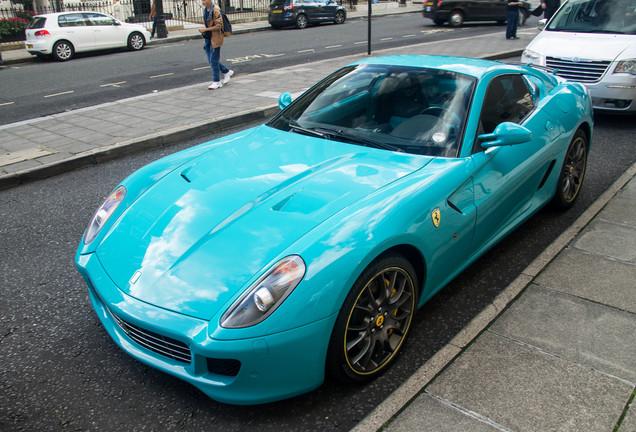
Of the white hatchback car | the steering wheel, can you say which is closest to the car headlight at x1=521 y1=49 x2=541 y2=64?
the steering wheel

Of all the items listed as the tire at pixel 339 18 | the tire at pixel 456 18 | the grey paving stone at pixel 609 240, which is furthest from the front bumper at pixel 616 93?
the tire at pixel 339 18

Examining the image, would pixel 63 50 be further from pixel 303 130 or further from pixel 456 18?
pixel 303 130

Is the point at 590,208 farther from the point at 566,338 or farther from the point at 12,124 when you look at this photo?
the point at 12,124

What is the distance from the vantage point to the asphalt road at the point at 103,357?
8.43 feet

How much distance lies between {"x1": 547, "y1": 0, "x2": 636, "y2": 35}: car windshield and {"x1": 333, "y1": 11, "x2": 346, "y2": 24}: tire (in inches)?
694

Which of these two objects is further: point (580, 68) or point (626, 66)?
point (580, 68)

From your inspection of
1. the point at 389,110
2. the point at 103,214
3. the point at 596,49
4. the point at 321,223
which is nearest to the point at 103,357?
the point at 103,214

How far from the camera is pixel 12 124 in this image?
8.45 metres

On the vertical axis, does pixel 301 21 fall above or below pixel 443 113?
above

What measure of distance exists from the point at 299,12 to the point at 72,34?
10.1 metres

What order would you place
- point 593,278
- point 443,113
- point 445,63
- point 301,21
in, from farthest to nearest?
point 301,21
point 445,63
point 593,278
point 443,113

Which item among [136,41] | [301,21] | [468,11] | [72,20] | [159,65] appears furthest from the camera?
[301,21]

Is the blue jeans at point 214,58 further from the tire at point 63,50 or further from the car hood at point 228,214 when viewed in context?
the tire at point 63,50

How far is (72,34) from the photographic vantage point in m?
16.8
